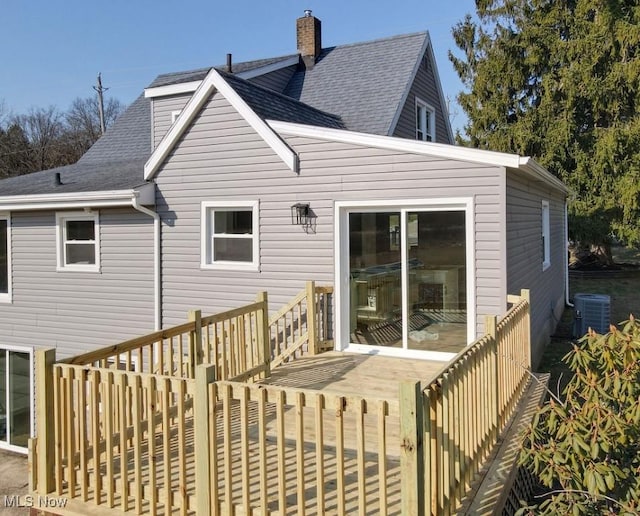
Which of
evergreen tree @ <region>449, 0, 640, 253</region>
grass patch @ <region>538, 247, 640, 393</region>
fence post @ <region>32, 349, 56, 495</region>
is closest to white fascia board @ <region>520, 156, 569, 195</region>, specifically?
grass patch @ <region>538, 247, 640, 393</region>

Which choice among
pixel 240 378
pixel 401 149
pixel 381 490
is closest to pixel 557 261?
pixel 401 149

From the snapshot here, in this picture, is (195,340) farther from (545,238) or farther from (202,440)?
(545,238)

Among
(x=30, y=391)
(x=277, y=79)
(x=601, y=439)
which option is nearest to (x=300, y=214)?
(x=601, y=439)

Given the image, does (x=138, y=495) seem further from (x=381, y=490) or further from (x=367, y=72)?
(x=367, y=72)

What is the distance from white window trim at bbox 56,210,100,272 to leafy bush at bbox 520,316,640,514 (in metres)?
9.37

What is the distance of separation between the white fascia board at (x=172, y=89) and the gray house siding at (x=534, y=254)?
304 inches

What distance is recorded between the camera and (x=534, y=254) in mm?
9523

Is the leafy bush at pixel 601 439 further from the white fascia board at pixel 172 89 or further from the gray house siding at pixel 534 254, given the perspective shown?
the white fascia board at pixel 172 89

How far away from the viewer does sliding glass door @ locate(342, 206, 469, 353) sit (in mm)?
7414

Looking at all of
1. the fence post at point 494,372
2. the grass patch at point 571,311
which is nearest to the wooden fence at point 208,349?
the fence post at point 494,372

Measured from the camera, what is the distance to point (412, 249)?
302 inches

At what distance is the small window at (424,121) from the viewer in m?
14.9

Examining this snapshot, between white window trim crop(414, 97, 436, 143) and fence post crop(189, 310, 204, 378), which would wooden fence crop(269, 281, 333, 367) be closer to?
fence post crop(189, 310, 204, 378)

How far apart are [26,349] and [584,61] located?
805 inches
